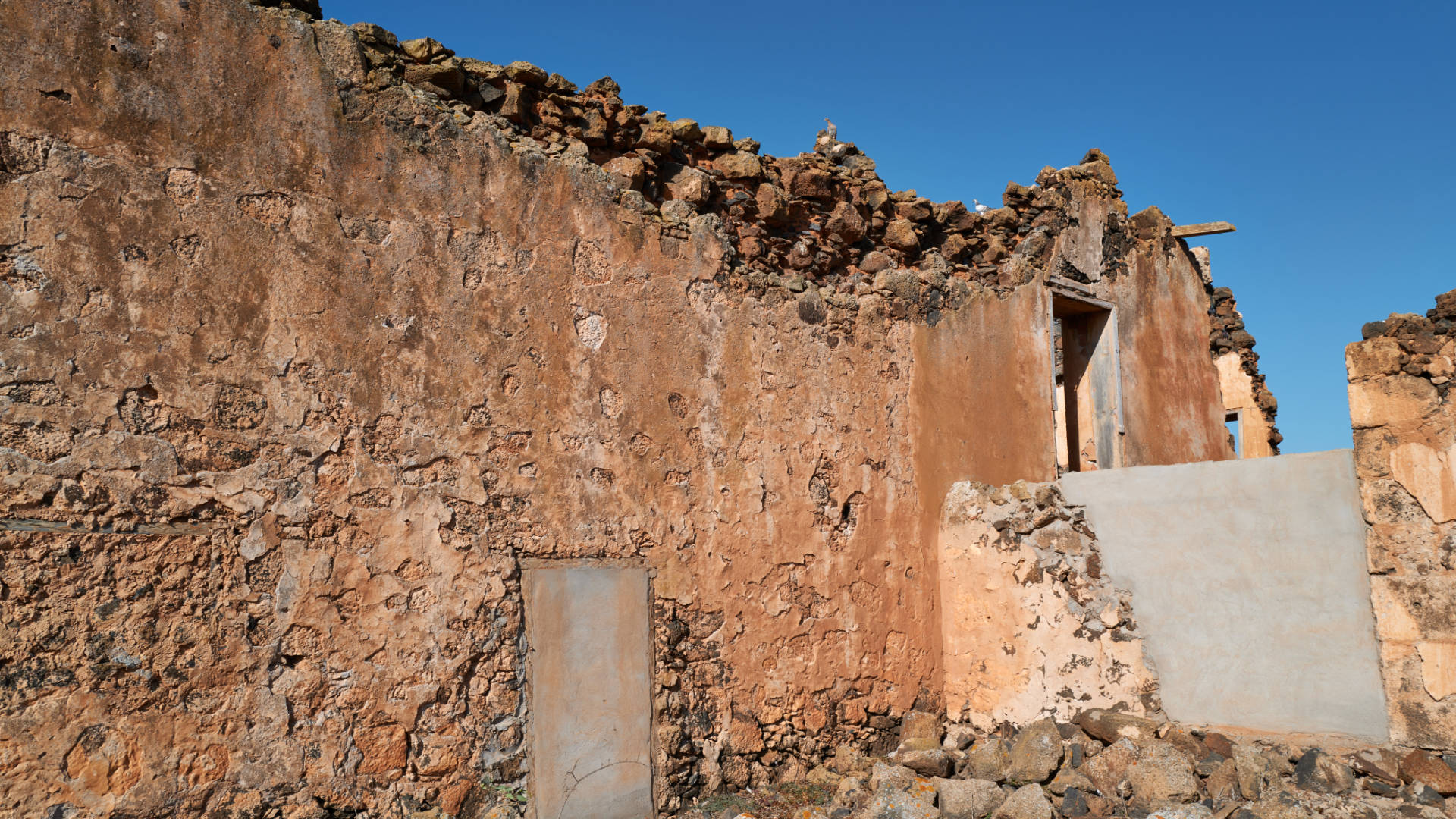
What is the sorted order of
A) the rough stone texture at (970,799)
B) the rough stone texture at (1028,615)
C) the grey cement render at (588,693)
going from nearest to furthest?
the grey cement render at (588,693) < the rough stone texture at (970,799) < the rough stone texture at (1028,615)

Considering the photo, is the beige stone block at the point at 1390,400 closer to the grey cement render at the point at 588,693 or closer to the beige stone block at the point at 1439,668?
the beige stone block at the point at 1439,668

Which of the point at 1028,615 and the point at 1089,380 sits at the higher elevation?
the point at 1089,380

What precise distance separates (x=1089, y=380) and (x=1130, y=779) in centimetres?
332

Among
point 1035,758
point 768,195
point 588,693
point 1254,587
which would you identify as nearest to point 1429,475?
point 1254,587

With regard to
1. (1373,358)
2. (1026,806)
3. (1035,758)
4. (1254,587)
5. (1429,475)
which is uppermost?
(1373,358)

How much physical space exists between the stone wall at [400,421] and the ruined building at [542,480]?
0.05 feet

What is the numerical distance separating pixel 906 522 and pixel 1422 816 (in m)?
2.42

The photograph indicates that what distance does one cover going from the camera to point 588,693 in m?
4.14

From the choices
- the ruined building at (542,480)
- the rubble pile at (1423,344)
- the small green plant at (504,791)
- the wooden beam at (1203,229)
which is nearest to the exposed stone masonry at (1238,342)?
the wooden beam at (1203,229)

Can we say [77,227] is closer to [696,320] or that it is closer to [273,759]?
[273,759]

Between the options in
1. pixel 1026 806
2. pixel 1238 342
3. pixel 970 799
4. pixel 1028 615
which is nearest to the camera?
pixel 1026 806

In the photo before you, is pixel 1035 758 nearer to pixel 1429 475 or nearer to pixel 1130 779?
pixel 1130 779

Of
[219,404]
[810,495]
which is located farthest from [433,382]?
[810,495]

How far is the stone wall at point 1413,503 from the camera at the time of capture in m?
4.20
